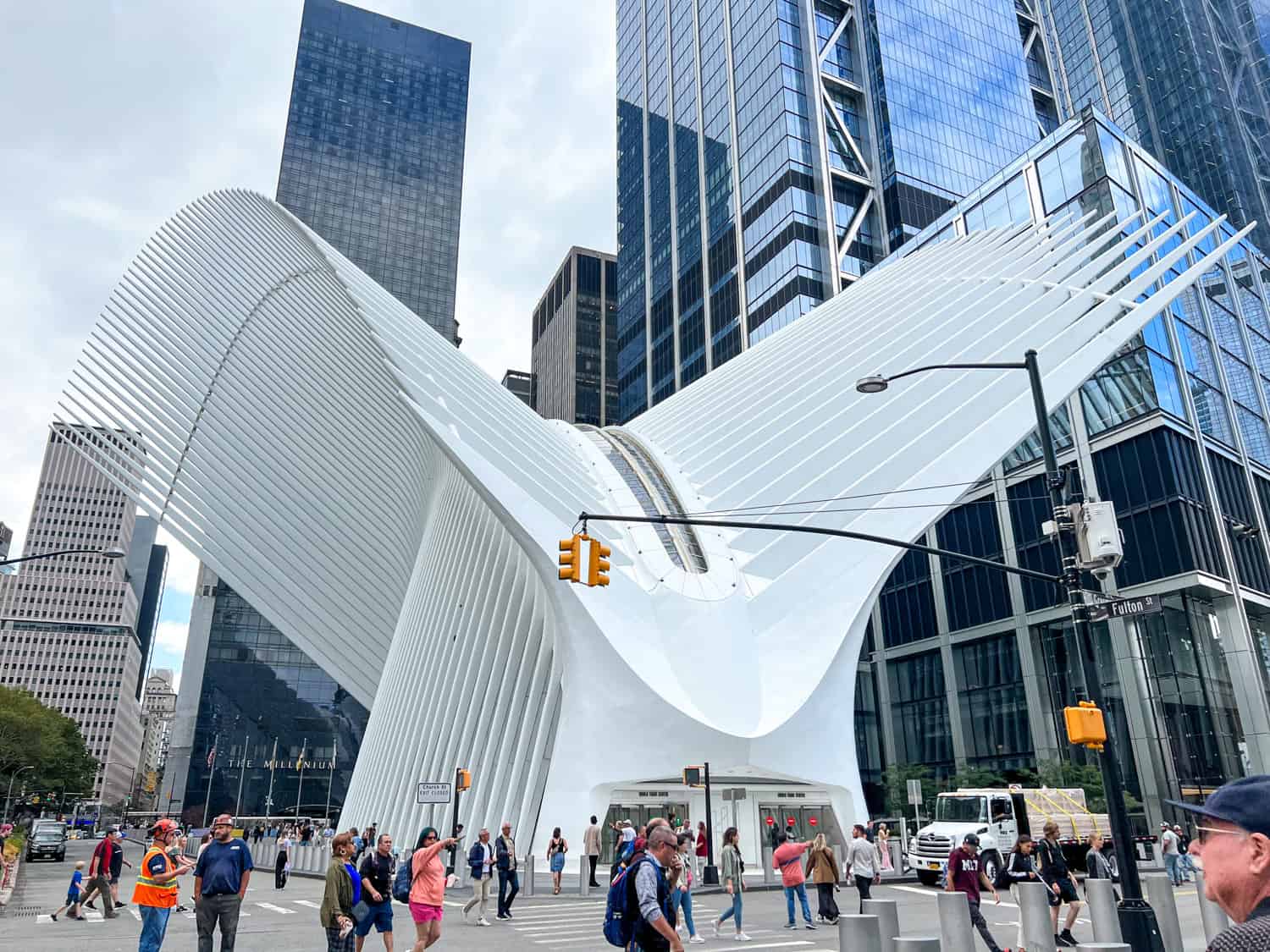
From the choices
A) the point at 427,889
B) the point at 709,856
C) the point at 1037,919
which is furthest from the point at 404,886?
the point at 709,856

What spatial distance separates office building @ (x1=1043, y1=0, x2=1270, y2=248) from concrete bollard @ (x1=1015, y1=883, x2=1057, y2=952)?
86.1m

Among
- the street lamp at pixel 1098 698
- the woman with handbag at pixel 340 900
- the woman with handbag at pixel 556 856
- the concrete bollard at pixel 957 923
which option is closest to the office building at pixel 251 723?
the woman with handbag at pixel 556 856

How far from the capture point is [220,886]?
9.99 metres

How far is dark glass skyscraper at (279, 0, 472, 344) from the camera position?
14262cm

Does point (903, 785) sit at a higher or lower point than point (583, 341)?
lower

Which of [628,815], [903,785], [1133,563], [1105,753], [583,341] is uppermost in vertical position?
[583,341]

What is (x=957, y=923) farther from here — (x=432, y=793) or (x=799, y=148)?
(x=799, y=148)

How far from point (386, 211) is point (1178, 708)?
433 ft

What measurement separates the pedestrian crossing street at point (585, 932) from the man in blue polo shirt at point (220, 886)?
4.25 meters

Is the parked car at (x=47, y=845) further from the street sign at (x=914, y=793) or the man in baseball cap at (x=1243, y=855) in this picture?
the man in baseball cap at (x=1243, y=855)

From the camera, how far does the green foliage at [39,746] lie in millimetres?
61003

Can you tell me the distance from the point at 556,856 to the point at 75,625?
17295cm

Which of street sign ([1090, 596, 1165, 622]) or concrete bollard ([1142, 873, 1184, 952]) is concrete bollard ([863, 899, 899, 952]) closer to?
concrete bollard ([1142, 873, 1184, 952])

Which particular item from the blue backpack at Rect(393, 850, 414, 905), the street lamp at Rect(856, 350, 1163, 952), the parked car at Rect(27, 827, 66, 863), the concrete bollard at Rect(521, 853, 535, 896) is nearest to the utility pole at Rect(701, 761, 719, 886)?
the concrete bollard at Rect(521, 853, 535, 896)
